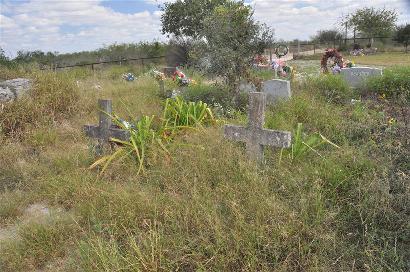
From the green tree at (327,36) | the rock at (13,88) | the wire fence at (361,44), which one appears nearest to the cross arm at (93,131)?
the rock at (13,88)

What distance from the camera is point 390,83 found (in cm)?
730

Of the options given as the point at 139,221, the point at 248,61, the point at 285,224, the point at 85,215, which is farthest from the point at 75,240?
the point at 248,61

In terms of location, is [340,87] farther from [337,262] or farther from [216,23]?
[337,262]

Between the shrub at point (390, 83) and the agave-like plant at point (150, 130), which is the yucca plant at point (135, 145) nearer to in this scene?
the agave-like plant at point (150, 130)

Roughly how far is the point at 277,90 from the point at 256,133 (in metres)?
3.36

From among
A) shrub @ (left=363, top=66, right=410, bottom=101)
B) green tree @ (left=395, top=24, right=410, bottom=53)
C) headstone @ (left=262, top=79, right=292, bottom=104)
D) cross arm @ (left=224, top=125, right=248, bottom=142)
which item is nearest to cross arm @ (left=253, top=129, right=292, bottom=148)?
cross arm @ (left=224, top=125, right=248, bottom=142)

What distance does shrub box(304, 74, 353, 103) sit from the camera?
691 cm

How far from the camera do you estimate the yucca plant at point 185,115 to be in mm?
5137

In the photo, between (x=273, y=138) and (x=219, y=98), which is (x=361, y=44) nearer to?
(x=219, y=98)

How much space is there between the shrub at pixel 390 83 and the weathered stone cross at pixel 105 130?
4943 millimetres

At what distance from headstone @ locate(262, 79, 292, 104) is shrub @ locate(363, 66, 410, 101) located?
5.86 feet

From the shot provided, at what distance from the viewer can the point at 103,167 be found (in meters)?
4.11

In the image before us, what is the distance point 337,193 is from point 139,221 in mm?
1548

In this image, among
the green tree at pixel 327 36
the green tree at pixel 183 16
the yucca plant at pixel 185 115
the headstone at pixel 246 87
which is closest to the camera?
the yucca plant at pixel 185 115
